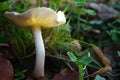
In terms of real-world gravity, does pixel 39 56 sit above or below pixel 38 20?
below

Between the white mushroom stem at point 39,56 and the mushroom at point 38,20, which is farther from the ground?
the mushroom at point 38,20

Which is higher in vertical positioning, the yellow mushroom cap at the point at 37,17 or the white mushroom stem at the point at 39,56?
the yellow mushroom cap at the point at 37,17

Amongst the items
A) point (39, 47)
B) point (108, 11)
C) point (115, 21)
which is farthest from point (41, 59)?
point (108, 11)

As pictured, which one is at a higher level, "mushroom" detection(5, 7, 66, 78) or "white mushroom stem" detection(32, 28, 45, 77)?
"mushroom" detection(5, 7, 66, 78)

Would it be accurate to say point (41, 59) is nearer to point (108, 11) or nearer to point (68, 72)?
point (68, 72)

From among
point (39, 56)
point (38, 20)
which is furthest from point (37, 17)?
point (39, 56)

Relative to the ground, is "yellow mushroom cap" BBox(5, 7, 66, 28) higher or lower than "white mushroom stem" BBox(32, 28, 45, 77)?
higher

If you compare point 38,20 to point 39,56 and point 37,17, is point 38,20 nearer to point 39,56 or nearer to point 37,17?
point 37,17
